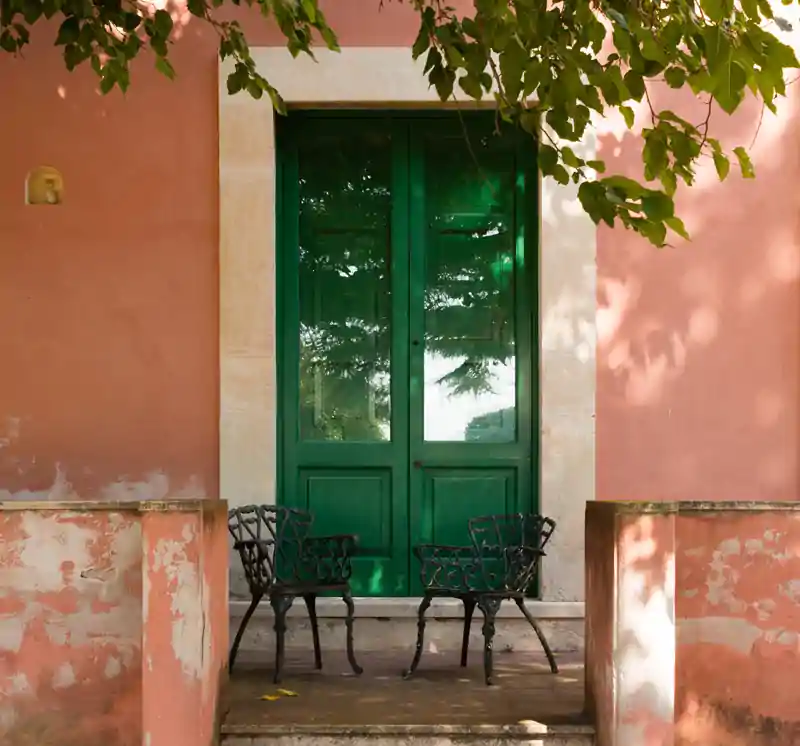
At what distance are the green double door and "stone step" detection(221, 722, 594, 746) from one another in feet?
5.10

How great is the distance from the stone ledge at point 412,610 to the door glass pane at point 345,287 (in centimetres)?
90

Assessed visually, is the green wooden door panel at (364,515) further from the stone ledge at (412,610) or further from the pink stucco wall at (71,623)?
the pink stucco wall at (71,623)

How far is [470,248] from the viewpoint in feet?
18.7

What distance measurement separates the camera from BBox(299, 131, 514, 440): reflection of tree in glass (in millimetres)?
5660

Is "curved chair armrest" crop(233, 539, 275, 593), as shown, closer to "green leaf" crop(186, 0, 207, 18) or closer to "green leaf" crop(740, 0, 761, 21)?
"green leaf" crop(186, 0, 207, 18)

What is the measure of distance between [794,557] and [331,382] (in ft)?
8.51

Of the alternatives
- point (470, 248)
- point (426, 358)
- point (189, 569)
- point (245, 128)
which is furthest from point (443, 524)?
point (245, 128)

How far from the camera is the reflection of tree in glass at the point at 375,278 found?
566 centimetres

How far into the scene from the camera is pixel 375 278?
569cm

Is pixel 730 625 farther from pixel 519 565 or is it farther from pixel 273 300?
pixel 273 300

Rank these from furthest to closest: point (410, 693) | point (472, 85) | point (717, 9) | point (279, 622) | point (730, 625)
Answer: point (279, 622) → point (410, 693) → point (730, 625) → point (472, 85) → point (717, 9)

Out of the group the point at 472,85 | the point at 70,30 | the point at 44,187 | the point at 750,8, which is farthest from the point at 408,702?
the point at 44,187

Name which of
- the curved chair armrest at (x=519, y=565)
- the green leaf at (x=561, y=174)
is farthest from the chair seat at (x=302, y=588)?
the green leaf at (x=561, y=174)

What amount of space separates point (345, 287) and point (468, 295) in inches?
26.2
